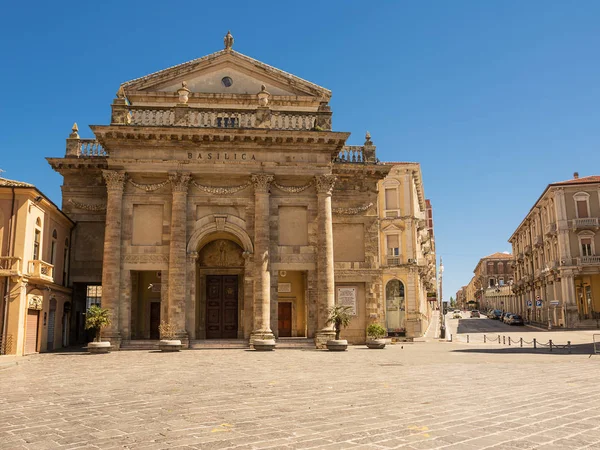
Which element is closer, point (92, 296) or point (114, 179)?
point (114, 179)

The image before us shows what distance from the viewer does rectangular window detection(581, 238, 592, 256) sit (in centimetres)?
5094

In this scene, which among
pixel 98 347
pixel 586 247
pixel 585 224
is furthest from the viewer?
pixel 586 247

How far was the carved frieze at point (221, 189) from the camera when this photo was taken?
92.6 ft

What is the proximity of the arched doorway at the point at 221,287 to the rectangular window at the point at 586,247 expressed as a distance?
36.9m

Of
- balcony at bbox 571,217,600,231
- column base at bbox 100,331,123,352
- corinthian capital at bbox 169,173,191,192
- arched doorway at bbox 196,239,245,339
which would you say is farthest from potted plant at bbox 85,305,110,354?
balcony at bbox 571,217,600,231

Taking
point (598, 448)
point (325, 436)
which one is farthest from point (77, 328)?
point (598, 448)

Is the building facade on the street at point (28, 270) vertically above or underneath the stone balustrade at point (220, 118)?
underneath

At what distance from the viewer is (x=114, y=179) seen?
2748 cm

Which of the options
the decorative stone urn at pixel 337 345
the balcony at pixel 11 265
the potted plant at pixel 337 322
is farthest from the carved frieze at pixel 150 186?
the decorative stone urn at pixel 337 345

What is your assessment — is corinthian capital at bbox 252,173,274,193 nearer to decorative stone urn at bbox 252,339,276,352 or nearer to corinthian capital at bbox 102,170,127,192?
corinthian capital at bbox 102,170,127,192

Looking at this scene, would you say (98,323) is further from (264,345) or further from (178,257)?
(264,345)

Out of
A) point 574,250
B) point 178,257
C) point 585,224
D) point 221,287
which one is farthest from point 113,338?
point 585,224

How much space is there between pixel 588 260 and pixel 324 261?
34.5 meters

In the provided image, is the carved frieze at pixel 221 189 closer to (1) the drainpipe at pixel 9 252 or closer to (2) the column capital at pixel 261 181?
(2) the column capital at pixel 261 181
